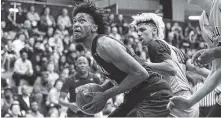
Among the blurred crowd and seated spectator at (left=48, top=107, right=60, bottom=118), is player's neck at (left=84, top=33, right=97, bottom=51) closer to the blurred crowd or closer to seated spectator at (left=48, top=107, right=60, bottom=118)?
the blurred crowd

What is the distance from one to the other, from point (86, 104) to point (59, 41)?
816 centimetres

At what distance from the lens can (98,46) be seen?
318cm

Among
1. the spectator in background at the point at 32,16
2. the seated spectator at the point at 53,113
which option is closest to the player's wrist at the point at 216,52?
the seated spectator at the point at 53,113

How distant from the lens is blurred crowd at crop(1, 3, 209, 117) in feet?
28.6

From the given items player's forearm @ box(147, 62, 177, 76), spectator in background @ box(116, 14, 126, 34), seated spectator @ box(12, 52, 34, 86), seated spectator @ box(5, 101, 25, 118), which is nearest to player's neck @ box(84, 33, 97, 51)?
player's forearm @ box(147, 62, 177, 76)

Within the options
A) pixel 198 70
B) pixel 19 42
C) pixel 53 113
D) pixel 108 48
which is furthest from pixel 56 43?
pixel 108 48

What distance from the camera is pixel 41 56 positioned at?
1073 cm

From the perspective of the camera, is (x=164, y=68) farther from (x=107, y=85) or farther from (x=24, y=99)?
(x=24, y=99)

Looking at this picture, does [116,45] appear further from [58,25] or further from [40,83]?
[58,25]

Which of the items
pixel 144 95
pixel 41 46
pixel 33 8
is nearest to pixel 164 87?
pixel 144 95

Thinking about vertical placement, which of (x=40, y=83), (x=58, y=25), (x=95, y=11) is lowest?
(x=40, y=83)

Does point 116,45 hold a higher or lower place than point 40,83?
higher

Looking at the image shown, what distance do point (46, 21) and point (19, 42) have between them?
1399mm

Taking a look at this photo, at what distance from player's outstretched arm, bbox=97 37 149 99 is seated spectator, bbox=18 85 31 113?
5597 millimetres
